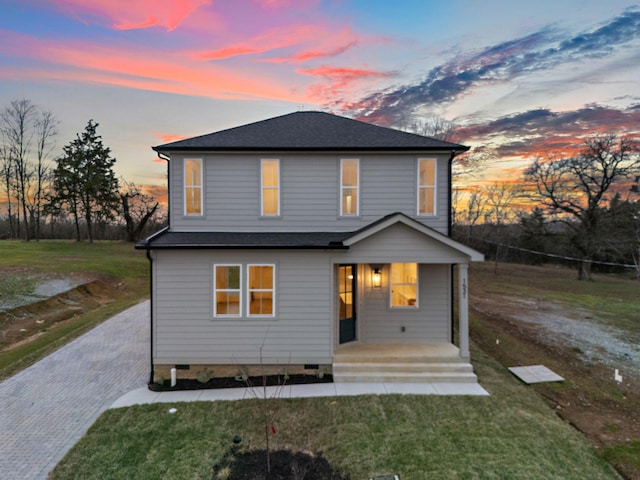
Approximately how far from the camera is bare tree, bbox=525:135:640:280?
82.7 feet

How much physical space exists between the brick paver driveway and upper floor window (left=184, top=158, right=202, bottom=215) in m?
4.66

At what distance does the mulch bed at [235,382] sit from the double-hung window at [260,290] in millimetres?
1580

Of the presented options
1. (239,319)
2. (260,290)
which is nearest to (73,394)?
(239,319)

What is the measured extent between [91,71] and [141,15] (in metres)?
5.50

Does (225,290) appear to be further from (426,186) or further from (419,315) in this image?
(426,186)

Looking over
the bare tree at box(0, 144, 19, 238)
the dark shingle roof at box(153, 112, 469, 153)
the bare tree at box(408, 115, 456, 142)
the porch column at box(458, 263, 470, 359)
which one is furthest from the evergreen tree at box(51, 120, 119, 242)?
the porch column at box(458, 263, 470, 359)

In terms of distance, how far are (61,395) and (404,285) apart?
916 cm

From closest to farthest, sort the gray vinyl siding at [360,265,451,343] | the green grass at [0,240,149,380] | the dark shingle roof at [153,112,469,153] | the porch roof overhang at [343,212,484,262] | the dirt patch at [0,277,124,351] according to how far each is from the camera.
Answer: the porch roof overhang at [343,212,484,262], the dark shingle roof at [153,112,469,153], the gray vinyl siding at [360,265,451,343], the green grass at [0,240,149,380], the dirt patch at [0,277,124,351]

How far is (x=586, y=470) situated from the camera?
4781 mm

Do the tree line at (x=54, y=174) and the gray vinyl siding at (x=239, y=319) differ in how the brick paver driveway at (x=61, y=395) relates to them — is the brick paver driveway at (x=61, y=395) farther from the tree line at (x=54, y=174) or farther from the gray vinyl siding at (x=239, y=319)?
the tree line at (x=54, y=174)

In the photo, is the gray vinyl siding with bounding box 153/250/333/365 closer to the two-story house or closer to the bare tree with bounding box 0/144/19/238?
the two-story house

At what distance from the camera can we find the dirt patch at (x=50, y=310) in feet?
39.5

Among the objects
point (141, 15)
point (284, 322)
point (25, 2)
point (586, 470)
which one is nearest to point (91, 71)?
point (25, 2)

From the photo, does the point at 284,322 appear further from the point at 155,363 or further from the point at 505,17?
the point at 505,17
